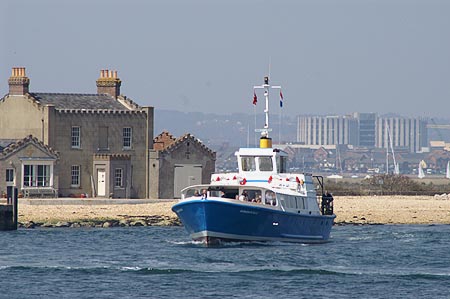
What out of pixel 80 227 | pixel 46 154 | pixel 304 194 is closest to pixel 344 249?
pixel 304 194

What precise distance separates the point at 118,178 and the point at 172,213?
35.5 feet

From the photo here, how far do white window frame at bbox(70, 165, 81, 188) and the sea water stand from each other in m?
20.8

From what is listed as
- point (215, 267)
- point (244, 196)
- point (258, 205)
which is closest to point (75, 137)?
point (244, 196)

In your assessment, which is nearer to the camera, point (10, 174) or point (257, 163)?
point (257, 163)

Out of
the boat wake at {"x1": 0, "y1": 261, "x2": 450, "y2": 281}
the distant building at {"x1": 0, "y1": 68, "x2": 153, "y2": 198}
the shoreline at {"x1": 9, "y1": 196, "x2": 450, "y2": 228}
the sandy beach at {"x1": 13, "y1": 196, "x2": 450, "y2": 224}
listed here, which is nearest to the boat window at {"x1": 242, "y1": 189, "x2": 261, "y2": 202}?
the boat wake at {"x1": 0, "y1": 261, "x2": 450, "y2": 281}

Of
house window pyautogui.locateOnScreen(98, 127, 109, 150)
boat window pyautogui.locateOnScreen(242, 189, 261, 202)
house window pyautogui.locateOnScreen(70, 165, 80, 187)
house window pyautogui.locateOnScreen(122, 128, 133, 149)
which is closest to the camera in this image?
boat window pyautogui.locateOnScreen(242, 189, 261, 202)

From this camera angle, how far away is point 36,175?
86125 mm

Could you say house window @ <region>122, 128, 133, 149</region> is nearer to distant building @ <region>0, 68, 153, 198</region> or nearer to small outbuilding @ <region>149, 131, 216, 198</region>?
distant building @ <region>0, 68, 153, 198</region>

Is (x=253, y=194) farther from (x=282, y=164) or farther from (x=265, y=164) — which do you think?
(x=282, y=164)

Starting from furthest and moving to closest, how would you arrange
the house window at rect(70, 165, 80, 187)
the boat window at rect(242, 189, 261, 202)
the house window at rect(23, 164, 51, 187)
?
the house window at rect(70, 165, 80, 187) → the house window at rect(23, 164, 51, 187) → the boat window at rect(242, 189, 261, 202)

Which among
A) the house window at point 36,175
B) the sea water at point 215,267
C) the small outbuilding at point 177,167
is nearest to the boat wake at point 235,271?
the sea water at point 215,267

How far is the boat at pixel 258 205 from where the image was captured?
187 ft

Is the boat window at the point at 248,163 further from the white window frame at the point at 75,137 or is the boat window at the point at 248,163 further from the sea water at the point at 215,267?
the white window frame at the point at 75,137

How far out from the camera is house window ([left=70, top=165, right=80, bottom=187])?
87938 millimetres
